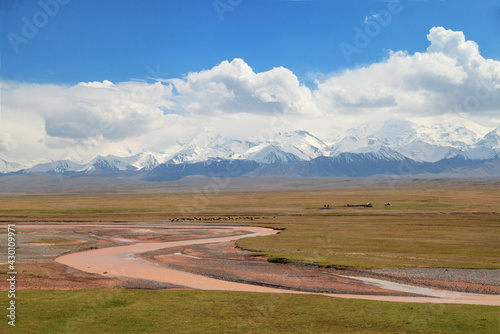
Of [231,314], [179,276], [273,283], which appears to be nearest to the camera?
[231,314]

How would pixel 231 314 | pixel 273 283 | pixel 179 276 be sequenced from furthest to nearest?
pixel 179 276
pixel 273 283
pixel 231 314

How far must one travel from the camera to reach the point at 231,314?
2938cm

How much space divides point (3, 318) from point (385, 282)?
32.4m

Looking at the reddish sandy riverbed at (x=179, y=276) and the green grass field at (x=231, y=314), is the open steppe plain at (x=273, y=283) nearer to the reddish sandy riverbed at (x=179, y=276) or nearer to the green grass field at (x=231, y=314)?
the green grass field at (x=231, y=314)

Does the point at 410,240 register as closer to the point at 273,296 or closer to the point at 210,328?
the point at 273,296

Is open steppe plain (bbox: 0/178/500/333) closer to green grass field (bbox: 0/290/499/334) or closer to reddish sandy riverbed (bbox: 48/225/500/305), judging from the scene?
green grass field (bbox: 0/290/499/334)

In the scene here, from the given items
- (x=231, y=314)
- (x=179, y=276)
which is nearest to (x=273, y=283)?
(x=179, y=276)

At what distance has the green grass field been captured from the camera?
25938 millimetres

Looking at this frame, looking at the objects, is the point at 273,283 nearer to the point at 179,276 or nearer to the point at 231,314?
the point at 179,276

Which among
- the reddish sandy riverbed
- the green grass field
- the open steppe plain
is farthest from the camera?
the reddish sandy riverbed

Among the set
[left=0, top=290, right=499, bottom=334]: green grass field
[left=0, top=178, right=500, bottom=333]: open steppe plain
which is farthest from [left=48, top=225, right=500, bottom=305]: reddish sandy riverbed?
[left=0, top=290, right=499, bottom=334]: green grass field

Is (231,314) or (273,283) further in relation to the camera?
(273,283)

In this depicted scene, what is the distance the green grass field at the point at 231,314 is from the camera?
25938mm

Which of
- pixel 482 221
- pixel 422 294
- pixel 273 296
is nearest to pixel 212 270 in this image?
pixel 273 296
